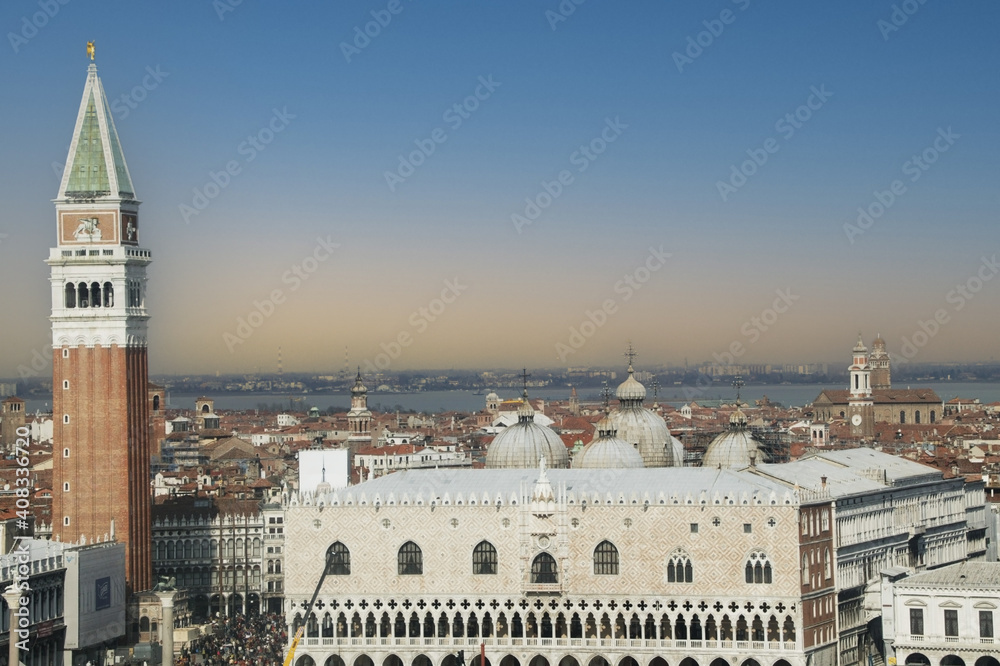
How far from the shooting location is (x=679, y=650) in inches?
2576

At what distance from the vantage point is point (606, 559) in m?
66.5

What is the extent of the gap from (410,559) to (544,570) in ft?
15.1

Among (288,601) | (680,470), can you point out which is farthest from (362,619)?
(680,470)

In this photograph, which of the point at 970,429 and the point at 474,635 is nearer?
the point at 474,635

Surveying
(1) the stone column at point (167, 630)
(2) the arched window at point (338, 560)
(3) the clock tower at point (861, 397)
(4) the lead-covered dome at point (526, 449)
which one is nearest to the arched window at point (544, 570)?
(2) the arched window at point (338, 560)

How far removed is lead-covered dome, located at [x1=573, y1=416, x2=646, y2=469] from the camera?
75125 mm

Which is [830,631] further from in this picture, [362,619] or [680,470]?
[362,619]

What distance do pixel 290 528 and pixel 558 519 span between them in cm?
937

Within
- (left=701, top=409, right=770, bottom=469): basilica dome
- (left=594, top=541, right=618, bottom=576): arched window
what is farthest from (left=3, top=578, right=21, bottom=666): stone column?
(left=701, top=409, right=770, bottom=469): basilica dome

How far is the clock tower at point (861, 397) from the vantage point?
163 meters

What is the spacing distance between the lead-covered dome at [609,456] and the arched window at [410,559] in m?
9.63

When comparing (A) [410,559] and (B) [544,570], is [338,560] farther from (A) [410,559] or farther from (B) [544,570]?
(B) [544,570]

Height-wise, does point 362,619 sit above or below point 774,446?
below

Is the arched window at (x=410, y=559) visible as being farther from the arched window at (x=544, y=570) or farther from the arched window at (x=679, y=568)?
the arched window at (x=679, y=568)
